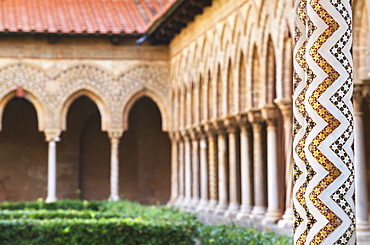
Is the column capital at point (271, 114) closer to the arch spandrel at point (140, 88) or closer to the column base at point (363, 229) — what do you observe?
the column base at point (363, 229)

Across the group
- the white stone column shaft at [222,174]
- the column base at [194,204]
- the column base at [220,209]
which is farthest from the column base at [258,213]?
the column base at [194,204]

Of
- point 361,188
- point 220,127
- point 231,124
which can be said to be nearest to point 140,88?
point 220,127

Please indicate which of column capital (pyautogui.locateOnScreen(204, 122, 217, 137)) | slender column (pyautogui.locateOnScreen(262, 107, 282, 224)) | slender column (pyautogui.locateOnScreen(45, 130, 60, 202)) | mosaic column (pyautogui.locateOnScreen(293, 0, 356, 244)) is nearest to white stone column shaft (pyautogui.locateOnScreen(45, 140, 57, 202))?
slender column (pyautogui.locateOnScreen(45, 130, 60, 202))

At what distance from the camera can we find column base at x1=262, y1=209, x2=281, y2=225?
14508 mm

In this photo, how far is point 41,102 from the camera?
71.8ft

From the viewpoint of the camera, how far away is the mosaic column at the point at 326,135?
470 cm

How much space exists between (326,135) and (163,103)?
17930 millimetres

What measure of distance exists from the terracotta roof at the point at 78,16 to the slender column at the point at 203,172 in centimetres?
344

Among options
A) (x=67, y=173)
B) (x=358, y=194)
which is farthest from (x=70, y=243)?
(x=67, y=173)

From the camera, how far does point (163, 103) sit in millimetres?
22609

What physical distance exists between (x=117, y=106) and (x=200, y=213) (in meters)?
4.80

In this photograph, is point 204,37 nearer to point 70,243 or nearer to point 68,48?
point 68,48

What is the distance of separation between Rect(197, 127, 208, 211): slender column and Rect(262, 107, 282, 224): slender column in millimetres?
4906

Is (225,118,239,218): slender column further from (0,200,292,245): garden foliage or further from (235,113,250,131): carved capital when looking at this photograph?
Answer: (0,200,292,245): garden foliage
